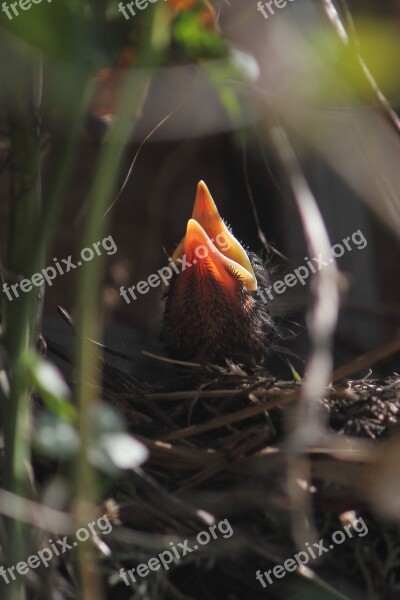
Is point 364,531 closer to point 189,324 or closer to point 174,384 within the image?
point 174,384

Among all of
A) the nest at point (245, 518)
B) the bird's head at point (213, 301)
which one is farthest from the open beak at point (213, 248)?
the nest at point (245, 518)

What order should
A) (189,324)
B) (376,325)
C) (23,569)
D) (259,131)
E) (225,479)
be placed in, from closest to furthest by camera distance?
(23,569)
(225,479)
(259,131)
(189,324)
(376,325)

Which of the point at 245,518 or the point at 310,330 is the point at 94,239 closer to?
the point at 310,330

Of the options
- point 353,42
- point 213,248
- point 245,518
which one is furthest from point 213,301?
point 353,42

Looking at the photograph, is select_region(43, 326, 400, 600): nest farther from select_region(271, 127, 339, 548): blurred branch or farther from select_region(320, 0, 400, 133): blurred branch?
select_region(320, 0, 400, 133): blurred branch

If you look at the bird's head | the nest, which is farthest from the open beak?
the nest

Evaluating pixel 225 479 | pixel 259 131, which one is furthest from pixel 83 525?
pixel 259 131

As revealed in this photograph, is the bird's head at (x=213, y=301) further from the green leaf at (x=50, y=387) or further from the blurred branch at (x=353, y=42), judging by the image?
the green leaf at (x=50, y=387)
